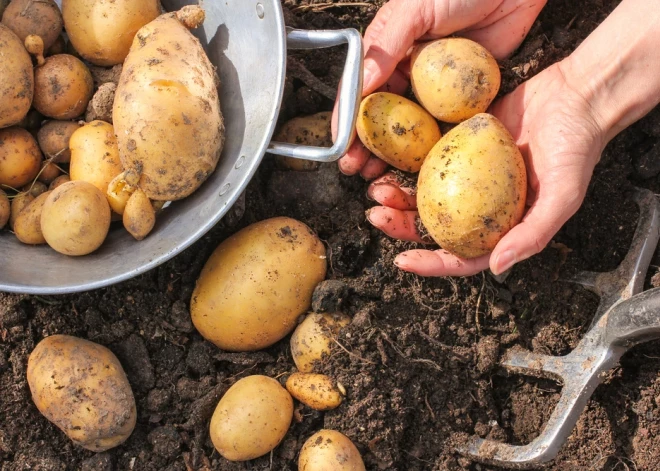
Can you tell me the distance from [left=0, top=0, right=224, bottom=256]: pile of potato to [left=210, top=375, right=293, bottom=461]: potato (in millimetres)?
565

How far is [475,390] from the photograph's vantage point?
2.01 m

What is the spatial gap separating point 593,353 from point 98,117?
173 cm

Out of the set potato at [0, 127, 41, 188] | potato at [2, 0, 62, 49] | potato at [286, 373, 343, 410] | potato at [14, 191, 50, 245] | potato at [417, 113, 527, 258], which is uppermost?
potato at [2, 0, 62, 49]

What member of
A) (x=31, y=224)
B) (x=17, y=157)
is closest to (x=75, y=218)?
(x=31, y=224)

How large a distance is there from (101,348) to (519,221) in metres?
1.33

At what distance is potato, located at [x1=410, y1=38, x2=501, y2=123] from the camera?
1.87m

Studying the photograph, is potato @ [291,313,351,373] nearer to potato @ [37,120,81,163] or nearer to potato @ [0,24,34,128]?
potato @ [37,120,81,163]

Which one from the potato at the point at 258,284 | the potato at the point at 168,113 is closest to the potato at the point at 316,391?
the potato at the point at 258,284

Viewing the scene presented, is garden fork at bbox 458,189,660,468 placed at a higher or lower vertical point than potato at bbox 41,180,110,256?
lower

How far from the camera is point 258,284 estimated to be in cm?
194

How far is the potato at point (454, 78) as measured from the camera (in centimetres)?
187

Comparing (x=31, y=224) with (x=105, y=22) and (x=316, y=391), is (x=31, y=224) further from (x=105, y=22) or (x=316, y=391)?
(x=316, y=391)

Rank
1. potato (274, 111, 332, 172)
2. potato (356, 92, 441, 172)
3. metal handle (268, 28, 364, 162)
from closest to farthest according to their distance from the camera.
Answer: metal handle (268, 28, 364, 162) → potato (356, 92, 441, 172) → potato (274, 111, 332, 172)

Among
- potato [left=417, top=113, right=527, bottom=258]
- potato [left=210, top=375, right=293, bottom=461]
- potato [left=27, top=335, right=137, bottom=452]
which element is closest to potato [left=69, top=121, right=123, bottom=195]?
potato [left=27, top=335, right=137, bottom=452]
